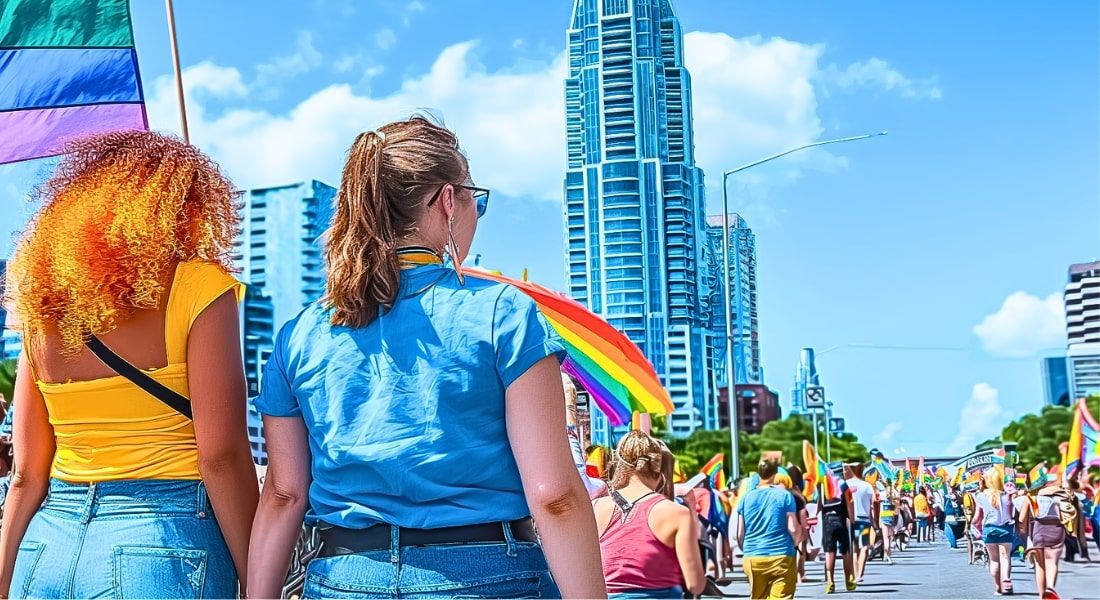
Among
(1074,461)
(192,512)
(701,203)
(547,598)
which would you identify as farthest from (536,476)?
(701,203)

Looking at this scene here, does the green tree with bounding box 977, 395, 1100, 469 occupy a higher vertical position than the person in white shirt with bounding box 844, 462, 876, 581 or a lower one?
higher

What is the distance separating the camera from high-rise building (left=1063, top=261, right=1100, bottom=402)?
112938 mm

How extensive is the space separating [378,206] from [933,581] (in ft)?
56.1

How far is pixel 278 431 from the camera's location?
237cm

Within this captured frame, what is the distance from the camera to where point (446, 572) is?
2078 mm

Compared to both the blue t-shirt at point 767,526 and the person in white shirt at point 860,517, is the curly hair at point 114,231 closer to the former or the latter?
the blue t-shirt at point 767,526

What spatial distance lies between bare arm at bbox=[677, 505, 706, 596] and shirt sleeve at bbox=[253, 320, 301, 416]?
3.05 metres

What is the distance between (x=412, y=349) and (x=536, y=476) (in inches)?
12.2

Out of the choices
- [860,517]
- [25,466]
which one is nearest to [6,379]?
[860,517]

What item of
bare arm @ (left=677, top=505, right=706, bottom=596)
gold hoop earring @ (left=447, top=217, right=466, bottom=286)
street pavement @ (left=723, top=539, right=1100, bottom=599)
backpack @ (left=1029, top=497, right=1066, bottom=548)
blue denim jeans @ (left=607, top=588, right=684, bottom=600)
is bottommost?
street pavement @ (left=723, top=539, right=1100, bottom=599)

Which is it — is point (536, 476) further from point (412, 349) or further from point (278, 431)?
point (278, 431)

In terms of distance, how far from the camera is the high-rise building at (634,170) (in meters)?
112

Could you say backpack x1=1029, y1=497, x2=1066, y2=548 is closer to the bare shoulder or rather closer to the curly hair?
the bare shoulder

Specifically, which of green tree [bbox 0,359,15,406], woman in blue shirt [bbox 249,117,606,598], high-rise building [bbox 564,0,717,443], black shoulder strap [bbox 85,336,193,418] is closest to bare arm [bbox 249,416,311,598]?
woman in blue shirt [bbox 249,117,606,598]
